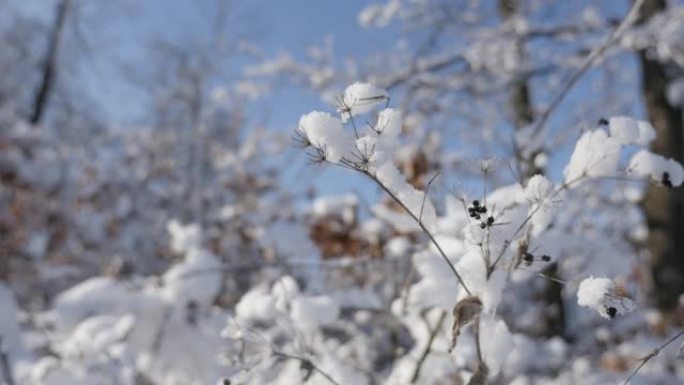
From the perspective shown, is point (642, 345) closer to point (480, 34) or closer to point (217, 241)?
point (480, 34)

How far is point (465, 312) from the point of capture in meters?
0.81

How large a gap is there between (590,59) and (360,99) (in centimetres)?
72

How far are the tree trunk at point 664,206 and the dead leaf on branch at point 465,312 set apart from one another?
501 centimetres

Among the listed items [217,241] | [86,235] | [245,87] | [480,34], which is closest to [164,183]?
[86,235]

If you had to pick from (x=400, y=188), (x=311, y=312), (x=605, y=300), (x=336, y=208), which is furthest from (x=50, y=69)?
(x=605, y=300)

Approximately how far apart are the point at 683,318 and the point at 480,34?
2611 millimetres

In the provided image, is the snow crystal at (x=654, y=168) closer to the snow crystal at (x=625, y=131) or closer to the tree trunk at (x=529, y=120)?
the snow crystal at (x=625, y=131)

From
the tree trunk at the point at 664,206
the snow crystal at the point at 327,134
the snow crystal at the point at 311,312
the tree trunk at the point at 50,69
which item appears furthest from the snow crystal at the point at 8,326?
the tree trunk at the point at 50,69

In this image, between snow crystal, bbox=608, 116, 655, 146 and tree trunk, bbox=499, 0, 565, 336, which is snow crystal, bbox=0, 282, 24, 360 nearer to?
snow crystal, bbox=608, 116, 655, 146

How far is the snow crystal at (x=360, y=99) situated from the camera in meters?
0.79

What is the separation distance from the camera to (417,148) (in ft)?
10.4

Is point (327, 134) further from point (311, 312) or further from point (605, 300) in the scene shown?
point (311, 312)

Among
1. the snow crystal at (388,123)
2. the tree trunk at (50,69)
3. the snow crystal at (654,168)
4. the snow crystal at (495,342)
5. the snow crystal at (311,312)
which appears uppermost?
the tree trunk at (50,69)

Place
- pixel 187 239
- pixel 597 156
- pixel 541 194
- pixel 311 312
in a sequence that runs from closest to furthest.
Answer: pixel 541 194 → pixel 597 156 → pixel 311 312 → pixel 187 239
